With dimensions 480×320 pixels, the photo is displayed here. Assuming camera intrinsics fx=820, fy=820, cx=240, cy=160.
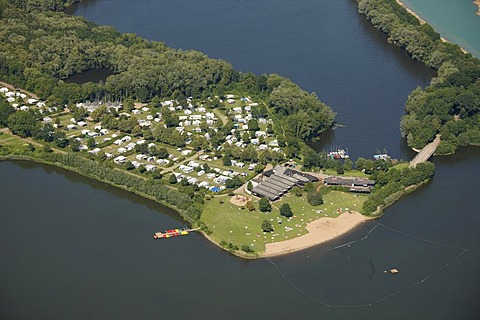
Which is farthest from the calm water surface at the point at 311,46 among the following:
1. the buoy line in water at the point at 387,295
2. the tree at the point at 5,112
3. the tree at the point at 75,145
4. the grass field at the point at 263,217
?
the tree at the point at 5,112

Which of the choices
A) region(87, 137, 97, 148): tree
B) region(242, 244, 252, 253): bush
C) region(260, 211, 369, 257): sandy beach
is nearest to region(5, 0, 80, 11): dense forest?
region(87, 137, 97, 148): tree

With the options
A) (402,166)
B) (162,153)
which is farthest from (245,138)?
(402,166)

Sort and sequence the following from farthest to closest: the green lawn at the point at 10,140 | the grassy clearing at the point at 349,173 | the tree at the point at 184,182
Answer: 1. the green lawn at the point at 10,140
2. the grassy clearing at the point at 349,173
3. the tree at the point at 184,182

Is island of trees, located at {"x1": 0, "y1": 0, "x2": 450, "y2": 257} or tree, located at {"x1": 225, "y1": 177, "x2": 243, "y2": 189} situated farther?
tree, located at {"x1": 225, "y1": 177, "x2": 243, "y2": 189}

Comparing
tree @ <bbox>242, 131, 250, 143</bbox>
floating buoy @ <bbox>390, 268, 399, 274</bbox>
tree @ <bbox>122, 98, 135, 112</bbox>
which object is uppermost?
floating buoy @ <bbox>390, 268, 399, 274</bbox>

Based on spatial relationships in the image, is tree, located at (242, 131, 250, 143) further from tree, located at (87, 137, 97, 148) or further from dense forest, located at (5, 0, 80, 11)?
dense forest, located at (5, 0, 80, 11)

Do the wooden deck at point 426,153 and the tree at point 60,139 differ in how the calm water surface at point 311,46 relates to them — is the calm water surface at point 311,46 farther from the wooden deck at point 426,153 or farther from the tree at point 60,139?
the tree at point 60,139
